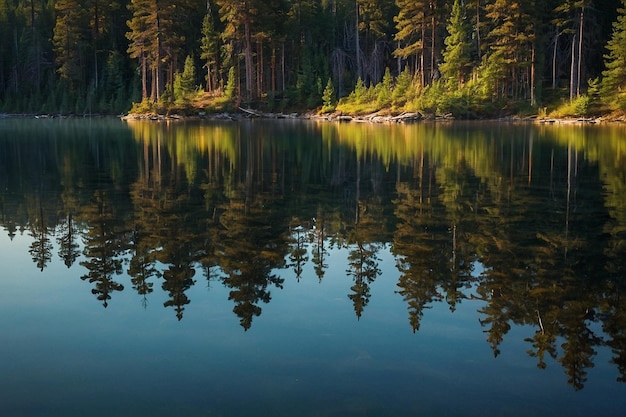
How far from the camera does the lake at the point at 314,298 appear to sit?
18.7ft

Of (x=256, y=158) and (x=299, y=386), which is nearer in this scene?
(x=299, y=386)

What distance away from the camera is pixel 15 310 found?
794 cm

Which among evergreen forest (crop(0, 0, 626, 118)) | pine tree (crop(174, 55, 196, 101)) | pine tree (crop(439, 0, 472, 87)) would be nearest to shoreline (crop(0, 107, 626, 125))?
evergreen forest (crop(0, 0, 626, 118))

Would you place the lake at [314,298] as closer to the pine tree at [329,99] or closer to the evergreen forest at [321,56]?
the evergreen forest at [321,56]

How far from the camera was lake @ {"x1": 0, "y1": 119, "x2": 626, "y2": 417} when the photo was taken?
5715 millimetres

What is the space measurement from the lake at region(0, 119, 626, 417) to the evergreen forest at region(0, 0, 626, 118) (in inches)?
1639

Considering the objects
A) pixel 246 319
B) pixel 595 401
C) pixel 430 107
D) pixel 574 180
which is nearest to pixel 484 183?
pixel 574 180

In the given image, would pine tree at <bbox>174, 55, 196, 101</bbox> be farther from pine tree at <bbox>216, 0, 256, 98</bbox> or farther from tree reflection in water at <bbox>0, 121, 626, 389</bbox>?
tree reflection in water at <bbox>0, 121, 626, 389</bbox>

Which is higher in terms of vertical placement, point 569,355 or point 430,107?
point 430,107

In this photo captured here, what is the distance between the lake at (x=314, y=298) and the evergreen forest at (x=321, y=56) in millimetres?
41627

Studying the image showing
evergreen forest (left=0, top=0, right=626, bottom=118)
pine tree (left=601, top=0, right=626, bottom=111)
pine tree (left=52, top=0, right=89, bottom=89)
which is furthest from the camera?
pine tree (left=52, top=0, right=89, bottom=89)

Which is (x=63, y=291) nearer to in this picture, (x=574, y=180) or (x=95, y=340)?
(x=95, y=340)

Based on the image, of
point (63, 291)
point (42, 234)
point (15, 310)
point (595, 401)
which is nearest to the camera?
point (595, 401)

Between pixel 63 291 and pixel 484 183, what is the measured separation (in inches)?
473
